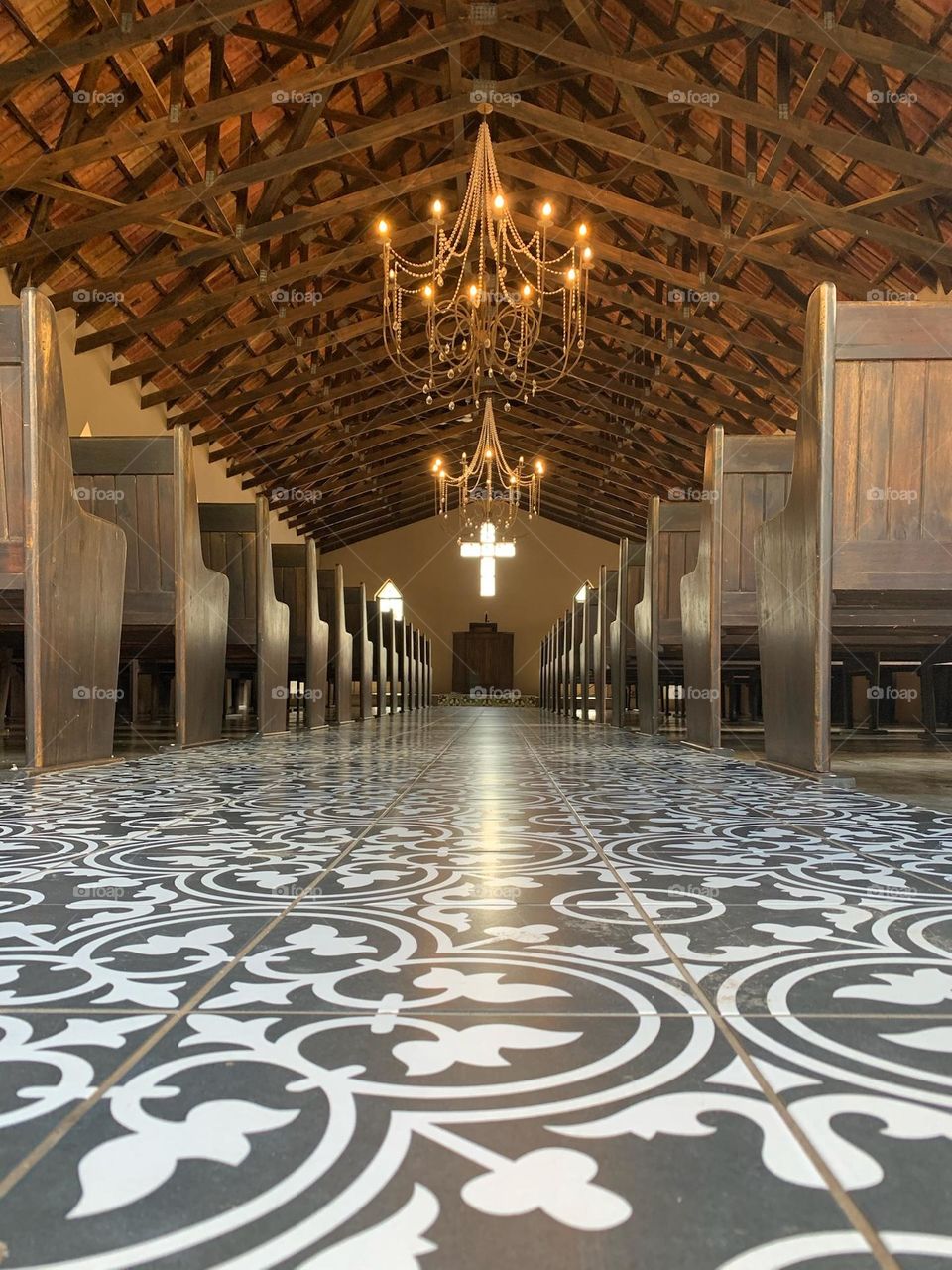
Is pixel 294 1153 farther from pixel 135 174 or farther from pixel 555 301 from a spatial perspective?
pixel 555 301

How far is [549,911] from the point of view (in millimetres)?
1012

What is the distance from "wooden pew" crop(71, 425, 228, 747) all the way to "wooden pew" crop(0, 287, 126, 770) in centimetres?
70

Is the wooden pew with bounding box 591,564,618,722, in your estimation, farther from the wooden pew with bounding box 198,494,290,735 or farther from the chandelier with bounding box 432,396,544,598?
the chandelier with bounding box 432,396,544,598

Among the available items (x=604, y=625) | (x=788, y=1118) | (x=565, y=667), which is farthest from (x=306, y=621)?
(x=788, y=1118)

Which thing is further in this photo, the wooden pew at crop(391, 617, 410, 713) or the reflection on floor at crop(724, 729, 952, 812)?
the wooden pew at crop(391, 617, 410, 713)

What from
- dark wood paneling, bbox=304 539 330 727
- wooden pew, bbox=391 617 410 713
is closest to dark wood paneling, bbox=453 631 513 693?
wooden pew, bbox=391 617 410 713

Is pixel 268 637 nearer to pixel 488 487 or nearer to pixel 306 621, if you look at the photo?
pixel 306 621

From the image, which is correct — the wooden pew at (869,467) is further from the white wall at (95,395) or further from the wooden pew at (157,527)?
the white wall at (95,395)

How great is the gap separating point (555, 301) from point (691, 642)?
33.2 feet

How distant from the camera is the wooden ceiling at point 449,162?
6.12 meters

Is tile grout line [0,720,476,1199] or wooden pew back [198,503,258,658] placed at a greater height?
wooden pew back [198,503,258,658]

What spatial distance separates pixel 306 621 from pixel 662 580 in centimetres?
216

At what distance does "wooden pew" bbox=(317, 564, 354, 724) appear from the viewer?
253 inches

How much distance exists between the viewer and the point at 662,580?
4.68 meters
